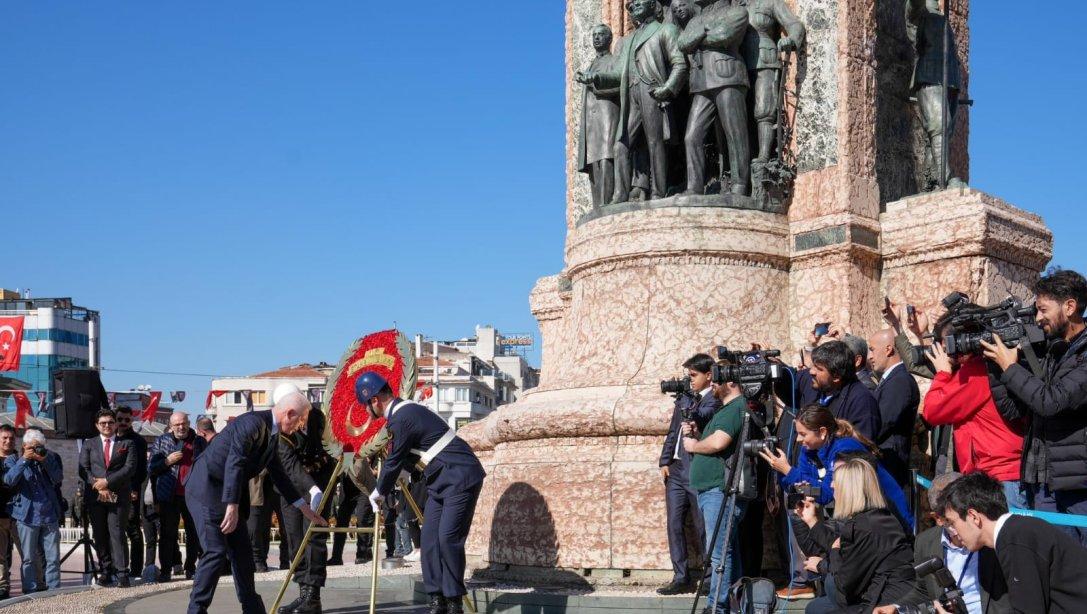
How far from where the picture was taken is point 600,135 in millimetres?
11125

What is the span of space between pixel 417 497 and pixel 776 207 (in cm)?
465

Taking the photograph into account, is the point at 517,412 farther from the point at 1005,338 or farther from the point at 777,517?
the point at 1005,338

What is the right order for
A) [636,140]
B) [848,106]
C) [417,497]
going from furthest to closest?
[417,497]
[636,140]
[848,106]

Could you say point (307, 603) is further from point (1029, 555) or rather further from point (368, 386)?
point (1029, 555)

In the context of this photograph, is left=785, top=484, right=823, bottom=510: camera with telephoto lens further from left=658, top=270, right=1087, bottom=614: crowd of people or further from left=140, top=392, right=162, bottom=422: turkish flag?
left=140, top=392, right=162, bottom=422: turkish flag

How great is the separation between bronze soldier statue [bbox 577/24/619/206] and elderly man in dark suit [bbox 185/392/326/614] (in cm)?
386

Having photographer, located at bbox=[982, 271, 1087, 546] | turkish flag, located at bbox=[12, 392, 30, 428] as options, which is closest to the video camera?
photographer, located at bbox=[982, 271, 1087, 546]

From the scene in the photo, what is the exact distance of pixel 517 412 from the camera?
10289 mm

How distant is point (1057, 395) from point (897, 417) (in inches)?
64.8

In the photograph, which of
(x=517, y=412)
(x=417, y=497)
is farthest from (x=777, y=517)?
(x=417, y=497)

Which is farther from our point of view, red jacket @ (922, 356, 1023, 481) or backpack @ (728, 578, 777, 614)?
backpack @ (728, 578, 777, 614)

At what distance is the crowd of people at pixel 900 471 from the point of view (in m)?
4.98

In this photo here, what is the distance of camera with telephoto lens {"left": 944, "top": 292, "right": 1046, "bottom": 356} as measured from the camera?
6074mm

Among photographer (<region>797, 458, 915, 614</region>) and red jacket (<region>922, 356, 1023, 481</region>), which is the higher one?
red jacket (<region>922, 356, 1023, 481</region>)
